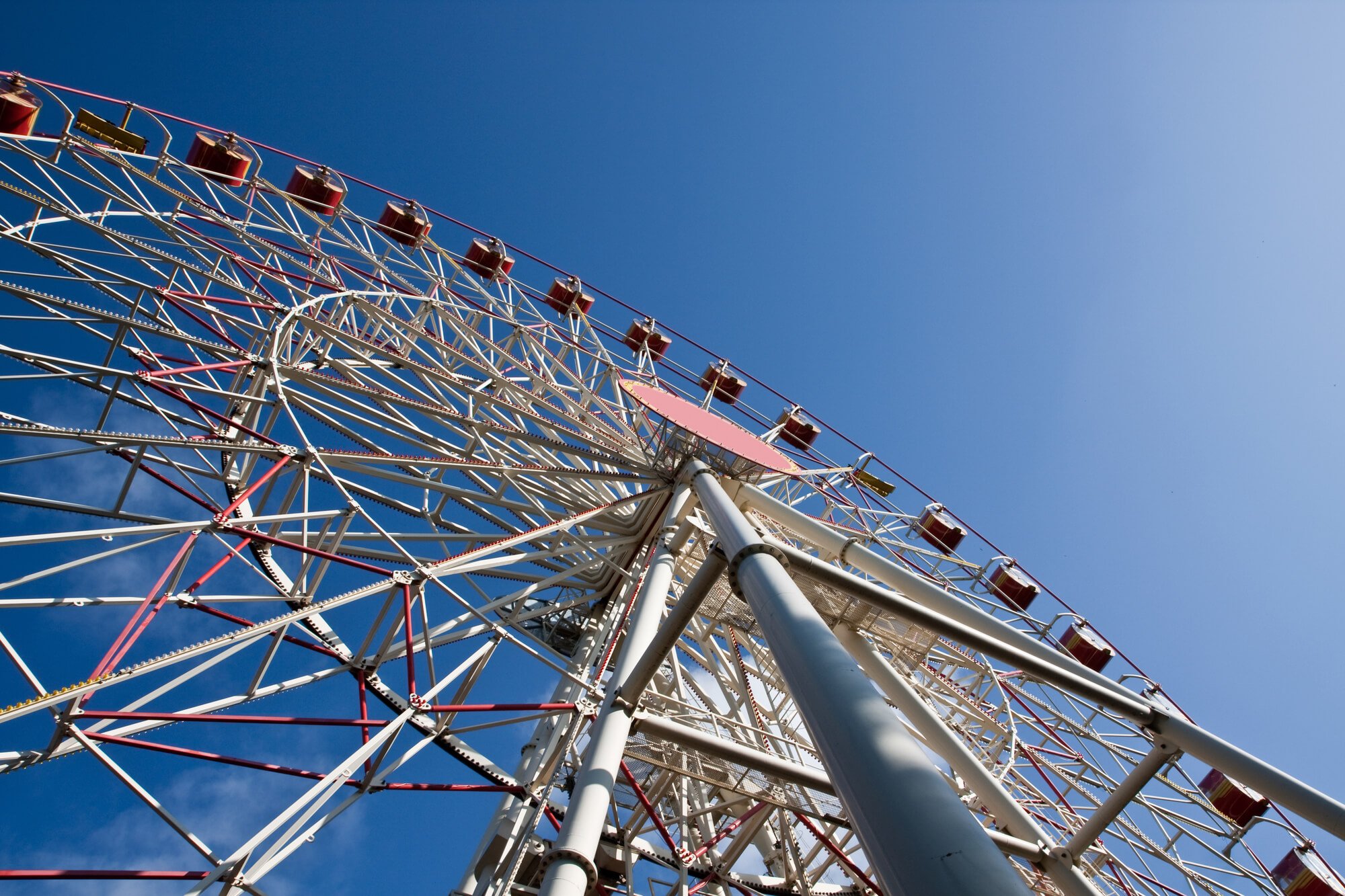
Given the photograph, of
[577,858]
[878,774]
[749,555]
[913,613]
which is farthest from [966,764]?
[878,774]

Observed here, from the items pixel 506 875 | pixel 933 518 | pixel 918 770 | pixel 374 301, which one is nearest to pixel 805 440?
pixel 933 518

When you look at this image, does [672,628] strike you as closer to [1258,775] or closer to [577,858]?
[577,858]

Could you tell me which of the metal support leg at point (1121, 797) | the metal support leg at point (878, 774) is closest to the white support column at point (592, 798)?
the metal support leg at point (878, 774)

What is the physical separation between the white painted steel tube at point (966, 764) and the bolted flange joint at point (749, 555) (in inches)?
163

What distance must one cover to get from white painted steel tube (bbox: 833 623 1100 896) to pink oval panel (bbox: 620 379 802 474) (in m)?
3.96

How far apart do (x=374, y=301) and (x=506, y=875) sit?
1047cm

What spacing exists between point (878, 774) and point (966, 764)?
6850 millimetres

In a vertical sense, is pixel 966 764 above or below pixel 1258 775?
below

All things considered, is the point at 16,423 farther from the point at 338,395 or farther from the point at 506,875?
the point at 506,875

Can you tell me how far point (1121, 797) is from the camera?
7684mm

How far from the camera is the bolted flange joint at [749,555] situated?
6113 millimetres

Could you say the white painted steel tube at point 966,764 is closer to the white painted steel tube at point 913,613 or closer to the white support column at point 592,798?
the white painted steel tube at point 913,613

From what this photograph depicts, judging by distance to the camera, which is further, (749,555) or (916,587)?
(916,587)

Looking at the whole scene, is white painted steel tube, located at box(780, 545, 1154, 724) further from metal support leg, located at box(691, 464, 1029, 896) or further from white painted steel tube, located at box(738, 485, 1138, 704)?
white painted steel tube, located at box(738, 485, 1138, 704)
